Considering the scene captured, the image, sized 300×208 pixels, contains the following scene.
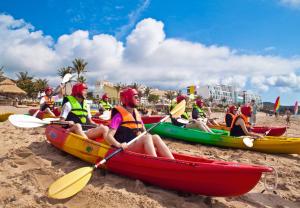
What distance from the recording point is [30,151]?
5973mm

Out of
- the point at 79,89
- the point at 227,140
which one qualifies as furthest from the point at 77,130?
the point at 227,140

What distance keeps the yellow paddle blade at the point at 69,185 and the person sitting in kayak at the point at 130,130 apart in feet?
2.34

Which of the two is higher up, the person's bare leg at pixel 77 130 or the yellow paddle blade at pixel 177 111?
the yellow paddle blade at pixel 177 111

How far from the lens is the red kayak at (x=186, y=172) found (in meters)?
3.48

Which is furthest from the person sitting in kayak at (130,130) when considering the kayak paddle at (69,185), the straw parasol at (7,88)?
the straw parasol at (7,88)

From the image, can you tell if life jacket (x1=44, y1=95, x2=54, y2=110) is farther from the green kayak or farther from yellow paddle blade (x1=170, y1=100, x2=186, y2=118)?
yellow paddle blade (x1=170, y1=100, x2=186, y2=118)

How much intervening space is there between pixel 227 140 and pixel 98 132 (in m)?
4.20

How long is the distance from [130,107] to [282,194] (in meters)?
2.81

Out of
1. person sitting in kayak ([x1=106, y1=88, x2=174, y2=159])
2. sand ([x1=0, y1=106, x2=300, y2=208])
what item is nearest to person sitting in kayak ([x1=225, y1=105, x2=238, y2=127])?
sand ([x1=0, y1=106, x2=300, y2=208])

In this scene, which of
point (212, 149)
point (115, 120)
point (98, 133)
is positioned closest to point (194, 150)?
point (212, 149)

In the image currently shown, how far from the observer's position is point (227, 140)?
8.09m

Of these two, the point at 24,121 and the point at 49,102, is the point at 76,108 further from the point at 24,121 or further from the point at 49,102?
the point at 49,102

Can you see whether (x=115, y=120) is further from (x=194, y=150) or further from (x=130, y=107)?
(x=194, y=150)

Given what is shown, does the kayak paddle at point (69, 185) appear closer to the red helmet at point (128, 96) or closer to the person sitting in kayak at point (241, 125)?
the red helmet at point (128, 96)
